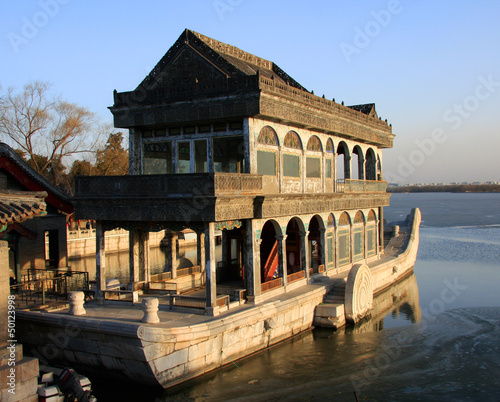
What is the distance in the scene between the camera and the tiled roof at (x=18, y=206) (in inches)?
391

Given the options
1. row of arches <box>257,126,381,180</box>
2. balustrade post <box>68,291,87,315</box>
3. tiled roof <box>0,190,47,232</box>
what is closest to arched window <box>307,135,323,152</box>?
row of arches <box>257,126,381,180</box>

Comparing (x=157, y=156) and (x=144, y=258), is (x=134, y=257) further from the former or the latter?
(x=157, y=156)

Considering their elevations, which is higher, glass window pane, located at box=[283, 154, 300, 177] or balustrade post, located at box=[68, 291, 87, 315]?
glass window pane, located at box=[283, 154, 300, 177]

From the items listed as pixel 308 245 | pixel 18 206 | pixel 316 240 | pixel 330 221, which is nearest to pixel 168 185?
pixel 18 206

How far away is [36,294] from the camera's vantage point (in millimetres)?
15688

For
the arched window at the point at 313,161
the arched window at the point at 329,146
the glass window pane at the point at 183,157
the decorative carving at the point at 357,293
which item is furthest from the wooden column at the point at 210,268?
the arched window at the point at 329,146

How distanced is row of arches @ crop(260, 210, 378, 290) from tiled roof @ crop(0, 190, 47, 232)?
813 cm

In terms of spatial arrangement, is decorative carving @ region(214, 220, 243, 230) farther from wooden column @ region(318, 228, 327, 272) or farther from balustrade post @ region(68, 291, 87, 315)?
wooden column @ region(318, 228, 327, 272)

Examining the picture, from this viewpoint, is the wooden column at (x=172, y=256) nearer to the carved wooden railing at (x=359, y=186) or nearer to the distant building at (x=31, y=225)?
the distant building at (x=31, y=225)

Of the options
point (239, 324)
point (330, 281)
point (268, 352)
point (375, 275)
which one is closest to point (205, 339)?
point (239, 324)

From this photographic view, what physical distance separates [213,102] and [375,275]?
12.1 m

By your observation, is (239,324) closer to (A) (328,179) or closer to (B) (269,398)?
(B) (269,398)

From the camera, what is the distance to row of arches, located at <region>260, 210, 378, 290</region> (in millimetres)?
17844

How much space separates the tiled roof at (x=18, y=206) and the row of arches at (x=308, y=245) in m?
8.13
